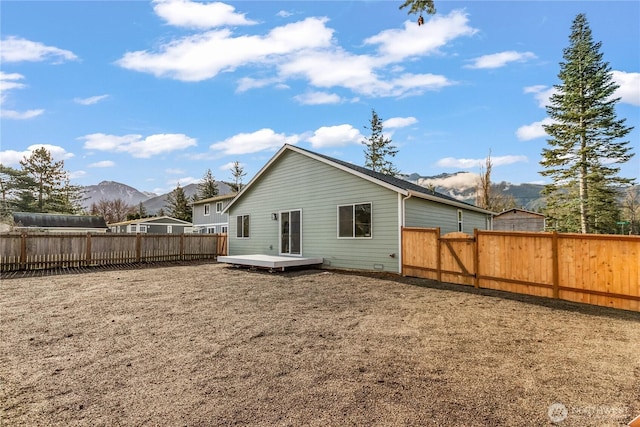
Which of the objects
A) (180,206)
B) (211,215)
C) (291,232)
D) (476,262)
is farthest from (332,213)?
(180,206)

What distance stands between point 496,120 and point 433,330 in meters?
17.2

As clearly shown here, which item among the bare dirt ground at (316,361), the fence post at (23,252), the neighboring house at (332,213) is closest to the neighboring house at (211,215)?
the neighboring house at (332,213)

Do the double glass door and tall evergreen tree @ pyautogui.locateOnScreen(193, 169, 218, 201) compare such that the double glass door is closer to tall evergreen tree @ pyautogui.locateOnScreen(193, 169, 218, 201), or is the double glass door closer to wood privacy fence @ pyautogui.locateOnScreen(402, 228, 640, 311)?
wood privacy fence @ pyautogui.locateOnScreen(402, 228, 640, 311)

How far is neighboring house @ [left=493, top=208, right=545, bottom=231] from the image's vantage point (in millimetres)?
25359

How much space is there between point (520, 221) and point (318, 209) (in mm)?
21785

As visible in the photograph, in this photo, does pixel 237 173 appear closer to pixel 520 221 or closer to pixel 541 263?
pixel 520 221

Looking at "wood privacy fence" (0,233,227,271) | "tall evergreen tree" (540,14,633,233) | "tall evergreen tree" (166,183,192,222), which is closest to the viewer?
"wood privacy fence" (0,233,227,271)

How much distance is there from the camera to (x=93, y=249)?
12.5m

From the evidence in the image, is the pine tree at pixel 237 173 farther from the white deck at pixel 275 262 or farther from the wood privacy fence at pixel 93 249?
the white deck at pixel 275 262

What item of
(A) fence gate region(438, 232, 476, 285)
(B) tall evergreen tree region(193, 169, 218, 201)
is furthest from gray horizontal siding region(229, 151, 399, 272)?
(B) tall evergreen tree region(193, 169, 218, 201)

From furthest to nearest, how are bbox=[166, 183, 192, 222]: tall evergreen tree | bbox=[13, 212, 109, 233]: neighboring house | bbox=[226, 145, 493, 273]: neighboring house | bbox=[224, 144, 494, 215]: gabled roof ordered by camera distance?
bbox=[166, 183, 192, 222]: tall evergreen tree, bbox=[13, 212, 109, 233]: neighboring house, bbox=[226, 145, 493, 273]: neighboring house, bbox=[224, 144, 494, 215]: gabled roof

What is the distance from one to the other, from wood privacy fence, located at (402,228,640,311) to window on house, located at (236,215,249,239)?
8818 mm

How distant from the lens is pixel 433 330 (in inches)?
180

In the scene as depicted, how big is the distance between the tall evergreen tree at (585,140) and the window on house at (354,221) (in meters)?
17.2
